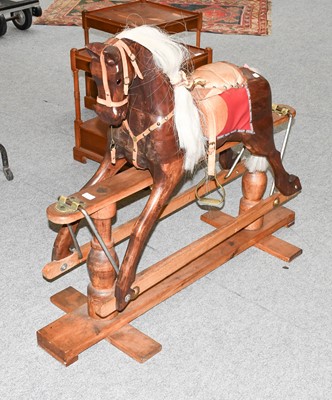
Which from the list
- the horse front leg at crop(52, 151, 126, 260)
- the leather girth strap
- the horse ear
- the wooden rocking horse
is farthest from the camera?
the horse front leg at crop(52, 151, 126, 260)

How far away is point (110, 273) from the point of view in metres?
2.56

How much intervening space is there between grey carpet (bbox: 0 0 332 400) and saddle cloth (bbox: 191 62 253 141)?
→ 2.24 feet

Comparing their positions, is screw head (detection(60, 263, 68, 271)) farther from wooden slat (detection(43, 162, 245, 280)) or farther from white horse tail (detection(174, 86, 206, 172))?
white horse tail (detection(174, 86, 206, 172))

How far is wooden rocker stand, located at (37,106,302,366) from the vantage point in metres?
2.43

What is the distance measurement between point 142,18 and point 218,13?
2.92m

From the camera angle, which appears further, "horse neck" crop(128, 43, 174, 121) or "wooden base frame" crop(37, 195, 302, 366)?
"wooden base frame" crop(37, 195, 302, 366)

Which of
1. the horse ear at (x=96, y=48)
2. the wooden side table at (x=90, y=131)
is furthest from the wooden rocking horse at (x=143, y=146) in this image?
the wooden side table at (x=90, y=131)

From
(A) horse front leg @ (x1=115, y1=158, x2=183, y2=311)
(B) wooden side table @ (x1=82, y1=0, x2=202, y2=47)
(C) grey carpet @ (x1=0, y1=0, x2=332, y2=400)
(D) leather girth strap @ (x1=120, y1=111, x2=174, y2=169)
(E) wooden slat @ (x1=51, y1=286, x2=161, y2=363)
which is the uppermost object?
(D) leather girth strap @ (x1=120, y1=111, x2=174, y2=169)

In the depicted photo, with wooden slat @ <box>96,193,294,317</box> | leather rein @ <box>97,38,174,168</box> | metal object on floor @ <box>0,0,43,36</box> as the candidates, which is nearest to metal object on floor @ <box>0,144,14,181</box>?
wooden slat @ <box>96,193,294,317</box>

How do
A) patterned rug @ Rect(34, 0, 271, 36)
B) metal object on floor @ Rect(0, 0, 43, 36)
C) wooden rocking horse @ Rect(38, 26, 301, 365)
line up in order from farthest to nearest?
1. patterned rug @ Rect(34, 0, 271, 36)
2. metal object on floor @ Rect(0, 0, 43, 36)
3. wooden rocking horse @ Rect(38, 26, 301, 365)

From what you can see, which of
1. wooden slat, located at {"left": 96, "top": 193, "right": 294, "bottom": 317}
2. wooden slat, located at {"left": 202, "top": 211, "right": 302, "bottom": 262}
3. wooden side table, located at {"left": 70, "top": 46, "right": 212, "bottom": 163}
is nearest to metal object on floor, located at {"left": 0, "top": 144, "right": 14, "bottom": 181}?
wooden side table, located at {"left": 70, "top": 46, "right": 212, "bottom": 163}

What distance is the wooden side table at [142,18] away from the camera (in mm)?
3855

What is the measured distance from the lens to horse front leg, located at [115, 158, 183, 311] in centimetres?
245

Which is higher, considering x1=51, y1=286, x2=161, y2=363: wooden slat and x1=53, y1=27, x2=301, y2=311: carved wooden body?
x1=53, y1=27, x2=301, y2=311: carved wooden body
